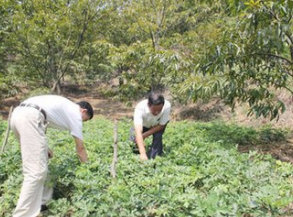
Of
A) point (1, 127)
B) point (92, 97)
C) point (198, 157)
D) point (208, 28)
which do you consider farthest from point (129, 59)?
Answer: point (92, 97)

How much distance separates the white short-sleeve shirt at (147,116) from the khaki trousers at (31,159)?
60.0 inches

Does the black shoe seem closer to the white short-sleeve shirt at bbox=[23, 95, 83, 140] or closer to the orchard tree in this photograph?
the white short-sleeve shirt at bbox=[23, 95, 83, 140]

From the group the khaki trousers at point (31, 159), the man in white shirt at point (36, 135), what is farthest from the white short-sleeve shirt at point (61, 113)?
the khaki trousers at point (31, 159)

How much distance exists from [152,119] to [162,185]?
1445 millimetres

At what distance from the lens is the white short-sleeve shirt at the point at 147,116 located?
453 cm

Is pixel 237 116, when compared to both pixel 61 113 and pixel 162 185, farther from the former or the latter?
pixel 61 113

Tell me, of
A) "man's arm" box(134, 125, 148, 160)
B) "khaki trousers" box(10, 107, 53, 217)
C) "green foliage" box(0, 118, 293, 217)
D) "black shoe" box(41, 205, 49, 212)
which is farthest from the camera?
"man's arm" box(134, 125, 148, 160)

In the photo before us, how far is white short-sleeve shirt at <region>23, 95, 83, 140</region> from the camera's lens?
346 centimetres

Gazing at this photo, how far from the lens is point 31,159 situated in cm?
323

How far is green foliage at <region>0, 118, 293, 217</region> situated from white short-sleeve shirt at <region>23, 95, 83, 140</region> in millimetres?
616

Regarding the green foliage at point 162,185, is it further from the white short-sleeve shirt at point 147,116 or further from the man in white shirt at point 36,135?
the white short-sleeve shirt at point 147,116

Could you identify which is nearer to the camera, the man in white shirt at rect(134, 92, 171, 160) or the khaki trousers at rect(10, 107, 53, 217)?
the khaki trousers at rect(10, 107, 53, 217)

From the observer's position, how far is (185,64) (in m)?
5.88

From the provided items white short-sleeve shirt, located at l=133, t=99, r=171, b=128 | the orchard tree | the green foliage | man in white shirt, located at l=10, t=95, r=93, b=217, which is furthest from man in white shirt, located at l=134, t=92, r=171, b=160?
man in white shirt, located at l=10, t=95, r=93, b=217
